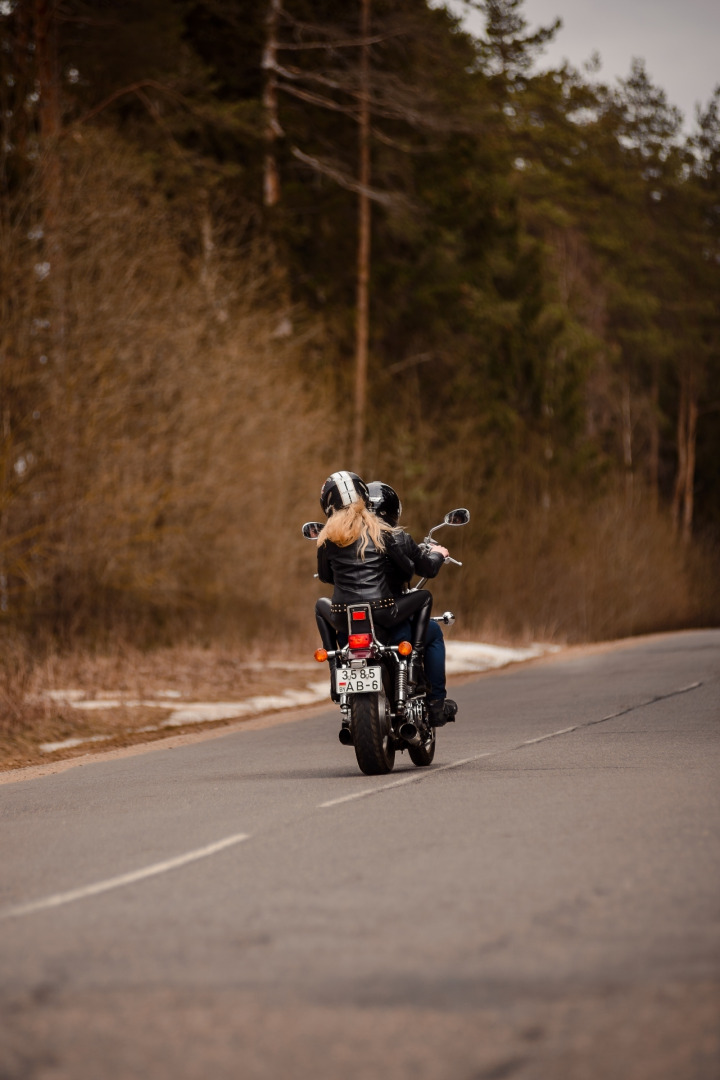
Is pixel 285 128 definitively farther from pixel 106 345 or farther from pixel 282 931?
pixel 282 931

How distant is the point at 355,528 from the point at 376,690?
4.02 ft

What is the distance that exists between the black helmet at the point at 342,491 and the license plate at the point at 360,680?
1.25 m

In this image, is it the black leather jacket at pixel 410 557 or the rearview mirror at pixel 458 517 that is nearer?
the rearview mirror at pixel 458 517

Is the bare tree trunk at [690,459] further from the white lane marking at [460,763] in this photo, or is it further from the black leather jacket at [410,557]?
the black leather jacket at [410,557]

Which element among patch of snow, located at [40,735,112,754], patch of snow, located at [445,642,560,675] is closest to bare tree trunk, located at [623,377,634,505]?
patch of snow, located at [445,642,560,675]

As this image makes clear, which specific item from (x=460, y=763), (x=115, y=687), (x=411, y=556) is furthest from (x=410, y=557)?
(x=115, y=687)

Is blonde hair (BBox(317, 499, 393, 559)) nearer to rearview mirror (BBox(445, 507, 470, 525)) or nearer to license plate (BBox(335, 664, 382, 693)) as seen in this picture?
rearview mirror (BBox(445, 507, 470, 525))

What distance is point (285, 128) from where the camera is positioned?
38375 mm

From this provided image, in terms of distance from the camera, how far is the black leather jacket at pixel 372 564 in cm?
1061

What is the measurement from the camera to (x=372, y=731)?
10391 millimetres

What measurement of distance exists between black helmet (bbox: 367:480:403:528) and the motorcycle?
0.37m


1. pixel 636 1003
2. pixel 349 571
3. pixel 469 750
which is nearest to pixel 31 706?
pixel 469 750

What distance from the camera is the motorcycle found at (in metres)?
10.2

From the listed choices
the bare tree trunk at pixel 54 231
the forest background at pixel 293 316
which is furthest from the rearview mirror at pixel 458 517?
the bare tree trunk at pixel 54 231
